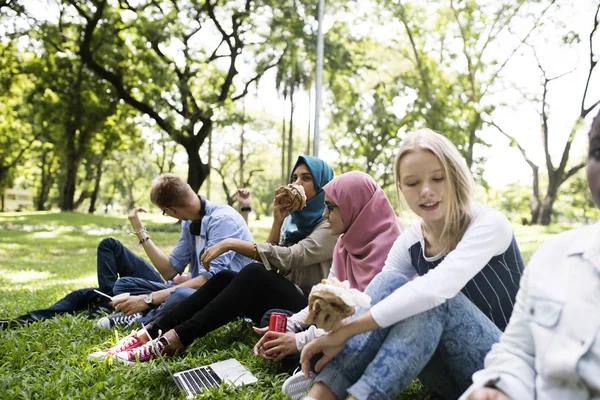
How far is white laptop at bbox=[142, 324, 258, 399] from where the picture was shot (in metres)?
2.35

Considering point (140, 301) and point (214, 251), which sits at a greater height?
point (214, 251)

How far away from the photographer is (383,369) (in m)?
1.62

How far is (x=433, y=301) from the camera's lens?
1.65 m

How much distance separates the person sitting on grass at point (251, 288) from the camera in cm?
269

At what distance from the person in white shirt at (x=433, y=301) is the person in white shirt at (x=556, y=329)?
1.34 feet

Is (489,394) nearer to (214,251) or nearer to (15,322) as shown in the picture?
(214,251)

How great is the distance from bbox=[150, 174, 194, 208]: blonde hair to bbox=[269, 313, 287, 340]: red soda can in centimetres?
145

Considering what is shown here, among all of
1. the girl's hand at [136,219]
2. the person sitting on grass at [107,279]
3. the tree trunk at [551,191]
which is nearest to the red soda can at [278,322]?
the person sitting on grass at [107,279]

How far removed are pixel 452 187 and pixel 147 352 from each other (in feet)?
6.05

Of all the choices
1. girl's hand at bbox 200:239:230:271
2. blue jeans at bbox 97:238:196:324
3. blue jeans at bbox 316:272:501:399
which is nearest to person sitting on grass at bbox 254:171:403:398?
girl's hand at bbox 200:239:230:271

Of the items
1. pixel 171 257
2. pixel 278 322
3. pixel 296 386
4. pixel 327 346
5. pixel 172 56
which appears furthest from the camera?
pixel 172 56

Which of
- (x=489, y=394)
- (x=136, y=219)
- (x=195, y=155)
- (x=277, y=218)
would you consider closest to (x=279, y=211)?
(x=277, y=218)

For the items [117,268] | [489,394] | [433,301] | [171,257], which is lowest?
[117,268]

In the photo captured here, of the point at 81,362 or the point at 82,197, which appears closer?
the point at 81,362
